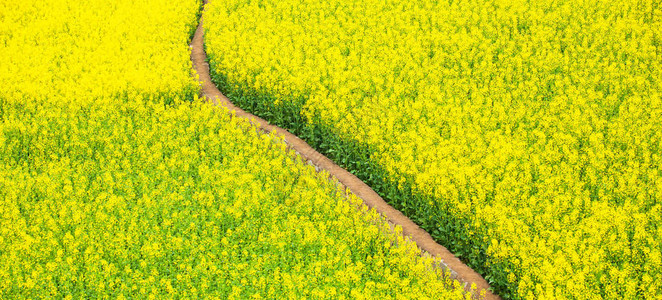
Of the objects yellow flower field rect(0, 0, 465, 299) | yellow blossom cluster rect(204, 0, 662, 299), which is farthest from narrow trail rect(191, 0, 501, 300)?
yellow flower field rect(0, 0, 465, 299)

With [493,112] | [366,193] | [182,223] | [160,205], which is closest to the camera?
[182,223]

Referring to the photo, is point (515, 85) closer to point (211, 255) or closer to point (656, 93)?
point (656, 93)

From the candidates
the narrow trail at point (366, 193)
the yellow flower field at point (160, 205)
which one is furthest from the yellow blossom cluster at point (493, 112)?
the yellow flower field at point (160, 205)

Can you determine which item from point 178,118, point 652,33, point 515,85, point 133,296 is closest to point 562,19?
point 652,33

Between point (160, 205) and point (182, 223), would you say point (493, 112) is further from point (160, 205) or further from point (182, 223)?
point (160, 205)

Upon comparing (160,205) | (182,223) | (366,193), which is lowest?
(366,193)

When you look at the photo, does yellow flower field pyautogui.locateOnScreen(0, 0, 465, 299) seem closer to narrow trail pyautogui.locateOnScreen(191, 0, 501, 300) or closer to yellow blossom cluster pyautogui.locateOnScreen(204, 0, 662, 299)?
narrow trail pyautogui.locateOnScreen(191, 0, 501, 300)

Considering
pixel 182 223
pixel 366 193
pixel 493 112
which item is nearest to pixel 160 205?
pixel 182 223
